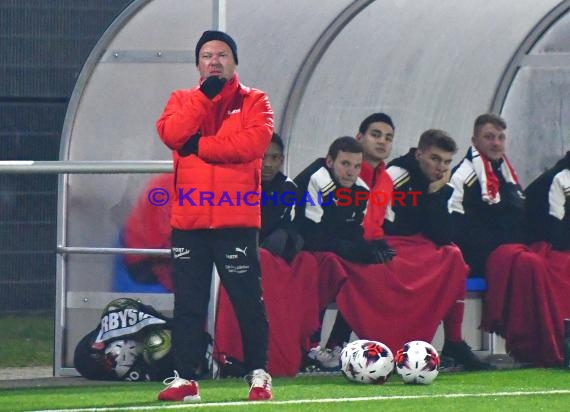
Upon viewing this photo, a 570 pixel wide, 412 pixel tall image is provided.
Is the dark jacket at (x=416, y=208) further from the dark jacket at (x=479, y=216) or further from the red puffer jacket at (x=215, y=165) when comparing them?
the red puffer jacket at (x=215, y=165)

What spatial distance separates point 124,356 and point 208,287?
6.15 feet

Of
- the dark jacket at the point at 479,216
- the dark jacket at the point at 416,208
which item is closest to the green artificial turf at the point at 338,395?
the dark jacket at the point at 416,208

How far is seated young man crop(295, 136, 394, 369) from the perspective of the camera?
1130cm

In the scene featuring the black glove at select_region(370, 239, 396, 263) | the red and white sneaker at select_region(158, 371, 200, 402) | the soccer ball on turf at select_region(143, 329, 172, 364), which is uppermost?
the black glove at select_region(370, 239, 396, 263)

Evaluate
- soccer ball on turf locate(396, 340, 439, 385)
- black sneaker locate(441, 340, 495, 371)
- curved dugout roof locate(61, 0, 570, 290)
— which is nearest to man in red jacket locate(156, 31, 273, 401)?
soccer ball on turf locate(396, 340, 439, 385)

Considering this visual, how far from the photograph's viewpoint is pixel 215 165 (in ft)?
28.3

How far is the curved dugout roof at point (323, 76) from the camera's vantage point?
36.9 ft

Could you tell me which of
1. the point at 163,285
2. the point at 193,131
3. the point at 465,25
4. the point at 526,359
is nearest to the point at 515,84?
the point at 465,25

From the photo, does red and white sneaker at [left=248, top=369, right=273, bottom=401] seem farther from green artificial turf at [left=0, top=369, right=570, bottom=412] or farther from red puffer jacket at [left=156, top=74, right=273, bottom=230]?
red puffer jacket at [left=156, top=74, right=273, bottom=230]

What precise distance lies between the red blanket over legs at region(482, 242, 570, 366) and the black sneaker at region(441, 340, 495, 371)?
322 mm

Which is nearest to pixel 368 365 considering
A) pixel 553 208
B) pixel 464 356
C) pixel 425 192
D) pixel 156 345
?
pixel 156 345

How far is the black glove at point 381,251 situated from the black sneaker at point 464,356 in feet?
2.19

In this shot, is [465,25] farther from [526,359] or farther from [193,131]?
[193,131]

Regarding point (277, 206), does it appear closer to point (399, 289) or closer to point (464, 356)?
point (399, 289)
